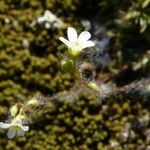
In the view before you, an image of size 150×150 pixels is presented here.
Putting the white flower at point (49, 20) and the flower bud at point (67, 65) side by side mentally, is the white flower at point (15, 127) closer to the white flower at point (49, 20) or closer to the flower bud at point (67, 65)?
the flower bud at point (67, 65)

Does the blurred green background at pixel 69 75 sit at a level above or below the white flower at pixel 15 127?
above

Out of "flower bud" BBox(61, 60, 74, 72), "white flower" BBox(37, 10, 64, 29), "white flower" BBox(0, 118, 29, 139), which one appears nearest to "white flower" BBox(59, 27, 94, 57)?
"flower bud" BBox(61, 60, 74, 72)

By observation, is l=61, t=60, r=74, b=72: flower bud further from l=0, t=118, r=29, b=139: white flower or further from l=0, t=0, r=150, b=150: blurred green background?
l=0, t=0, r=150, b=150: blurred green background

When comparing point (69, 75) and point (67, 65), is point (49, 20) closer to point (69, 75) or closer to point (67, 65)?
point (69, 75)

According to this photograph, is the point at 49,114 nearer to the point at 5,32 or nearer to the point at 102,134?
the point at 102,134

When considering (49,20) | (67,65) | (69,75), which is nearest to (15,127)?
(67,65)

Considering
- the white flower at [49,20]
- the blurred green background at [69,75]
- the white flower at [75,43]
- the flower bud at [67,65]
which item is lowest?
the flower bud at [67,65]

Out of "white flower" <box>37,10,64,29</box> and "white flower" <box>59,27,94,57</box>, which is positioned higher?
"white flower" <box>37,10,64,29</box>

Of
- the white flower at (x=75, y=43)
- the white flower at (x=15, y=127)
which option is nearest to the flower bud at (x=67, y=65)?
the white flower at (x=75, y=43)

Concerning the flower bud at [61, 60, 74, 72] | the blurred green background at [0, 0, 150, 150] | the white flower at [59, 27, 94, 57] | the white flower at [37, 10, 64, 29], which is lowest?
the flower bud at [61, 60, 74, 72]
